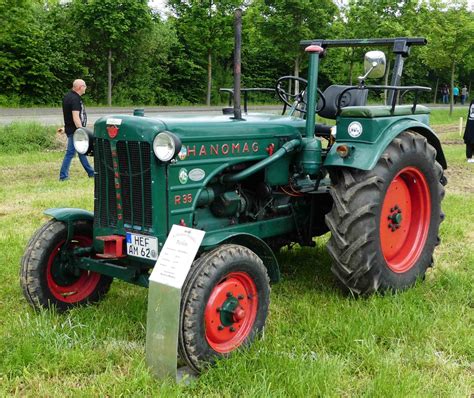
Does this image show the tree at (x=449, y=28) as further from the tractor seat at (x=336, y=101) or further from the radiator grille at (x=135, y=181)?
the radiator grille at (x=135, y=181)

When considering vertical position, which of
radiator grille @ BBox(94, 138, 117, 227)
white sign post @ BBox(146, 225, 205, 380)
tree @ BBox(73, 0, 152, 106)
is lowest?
white sign post @ BBox(146, 225, 205, 380)

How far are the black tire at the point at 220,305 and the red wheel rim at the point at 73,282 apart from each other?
126 centimetres

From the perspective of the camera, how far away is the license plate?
3508mm

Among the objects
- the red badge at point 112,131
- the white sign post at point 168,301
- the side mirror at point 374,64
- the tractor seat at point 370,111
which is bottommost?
the white sign post at point 168,301

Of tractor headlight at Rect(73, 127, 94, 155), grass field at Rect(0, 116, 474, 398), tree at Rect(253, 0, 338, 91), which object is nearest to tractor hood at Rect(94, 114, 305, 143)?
tractor headlight at Rect(73, 127, 94, 155)

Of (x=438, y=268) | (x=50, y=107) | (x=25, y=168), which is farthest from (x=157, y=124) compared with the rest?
(x=50, y=107)

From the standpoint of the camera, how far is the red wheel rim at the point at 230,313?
330 centimetres

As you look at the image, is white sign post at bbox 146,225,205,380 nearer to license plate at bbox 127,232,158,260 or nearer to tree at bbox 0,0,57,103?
license plate at bbox 127,232,158,260

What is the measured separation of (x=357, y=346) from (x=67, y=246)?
206cm

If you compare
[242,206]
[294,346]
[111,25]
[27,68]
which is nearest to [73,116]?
[242,206]

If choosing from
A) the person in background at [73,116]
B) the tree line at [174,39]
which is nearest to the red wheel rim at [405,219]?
the person in background at [73,116]

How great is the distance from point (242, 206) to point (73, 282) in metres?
1.33

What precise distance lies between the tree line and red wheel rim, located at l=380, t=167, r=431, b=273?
17.5 metres

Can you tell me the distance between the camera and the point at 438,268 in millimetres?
5012
